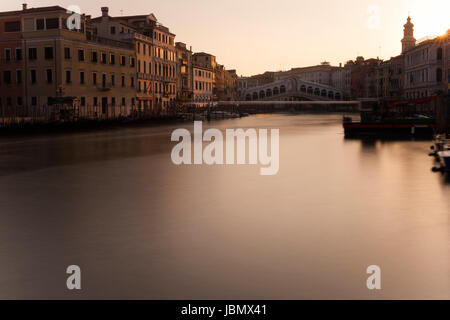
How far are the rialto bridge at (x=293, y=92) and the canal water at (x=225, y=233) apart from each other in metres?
142

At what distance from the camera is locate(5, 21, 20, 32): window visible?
46.9m

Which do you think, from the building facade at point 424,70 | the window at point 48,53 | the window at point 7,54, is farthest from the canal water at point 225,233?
the building facade at point 424,70

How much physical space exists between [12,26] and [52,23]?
4362 millimetres

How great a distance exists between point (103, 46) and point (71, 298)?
4951 centimetres

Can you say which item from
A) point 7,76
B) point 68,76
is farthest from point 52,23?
point 7,76

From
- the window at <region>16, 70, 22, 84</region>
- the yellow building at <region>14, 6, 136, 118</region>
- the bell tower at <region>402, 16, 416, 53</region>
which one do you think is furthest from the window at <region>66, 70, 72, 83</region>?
the bell tower at <region>402, 16, 416, 53</region>

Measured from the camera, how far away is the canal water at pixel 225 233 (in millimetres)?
6055

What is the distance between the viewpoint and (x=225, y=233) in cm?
857

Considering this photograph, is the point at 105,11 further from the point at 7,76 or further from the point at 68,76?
the point at 7,76

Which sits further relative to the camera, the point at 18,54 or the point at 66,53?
the point at 18,54

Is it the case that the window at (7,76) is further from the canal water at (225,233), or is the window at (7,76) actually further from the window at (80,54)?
the canal water at (225,233)

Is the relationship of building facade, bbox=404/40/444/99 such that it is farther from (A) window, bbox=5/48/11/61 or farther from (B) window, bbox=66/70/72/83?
(A) window, bbox=5/48/11/61

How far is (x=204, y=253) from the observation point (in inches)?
287

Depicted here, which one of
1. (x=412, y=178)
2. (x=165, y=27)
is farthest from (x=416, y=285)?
(x=165, y=27)
